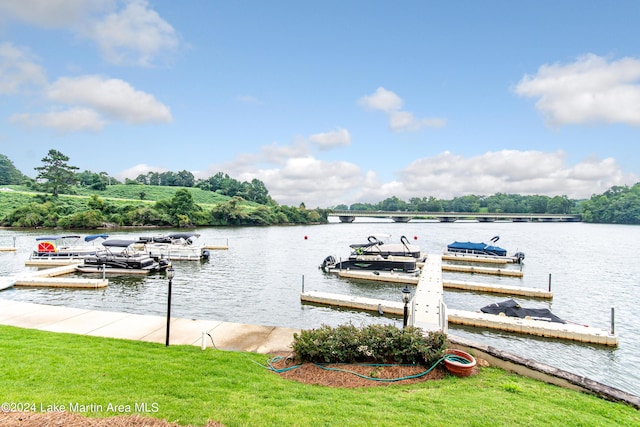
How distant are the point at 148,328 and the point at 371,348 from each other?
25.9ft

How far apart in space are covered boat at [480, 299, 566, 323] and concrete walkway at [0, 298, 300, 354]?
11688 mm

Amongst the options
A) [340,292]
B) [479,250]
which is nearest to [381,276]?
[340,292]

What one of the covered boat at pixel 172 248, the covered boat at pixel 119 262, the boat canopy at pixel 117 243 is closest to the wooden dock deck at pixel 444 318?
the covered boat at pixel 119 262

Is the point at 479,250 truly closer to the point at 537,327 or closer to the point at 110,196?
the point at 537,327

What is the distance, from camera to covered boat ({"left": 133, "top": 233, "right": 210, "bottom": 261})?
123 ft

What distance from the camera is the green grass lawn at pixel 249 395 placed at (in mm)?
5477

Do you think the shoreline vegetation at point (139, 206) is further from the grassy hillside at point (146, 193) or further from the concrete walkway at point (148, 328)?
the concrete walkway at point (148, 328)

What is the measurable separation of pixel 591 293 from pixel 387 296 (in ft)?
50.6

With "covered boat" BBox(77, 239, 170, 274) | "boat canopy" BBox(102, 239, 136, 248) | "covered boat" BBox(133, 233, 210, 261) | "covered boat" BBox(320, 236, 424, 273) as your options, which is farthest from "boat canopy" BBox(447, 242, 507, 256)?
"boat canopy" BBox(102, 239, 136, 248)

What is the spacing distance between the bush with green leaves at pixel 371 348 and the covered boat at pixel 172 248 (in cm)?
3112

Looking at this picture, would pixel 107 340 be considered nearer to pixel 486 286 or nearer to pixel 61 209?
pixel 486 286

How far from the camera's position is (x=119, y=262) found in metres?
29.6

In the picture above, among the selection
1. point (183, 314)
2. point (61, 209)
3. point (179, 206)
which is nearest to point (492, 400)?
point (183, 314)

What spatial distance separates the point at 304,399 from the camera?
6.27 meters
